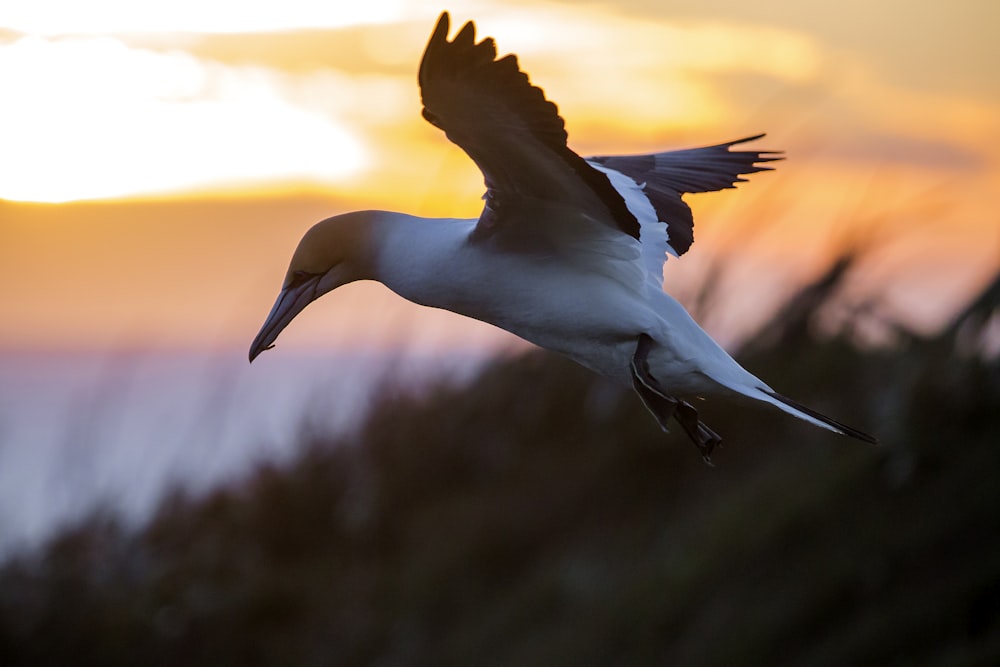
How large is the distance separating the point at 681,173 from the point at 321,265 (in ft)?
5.77

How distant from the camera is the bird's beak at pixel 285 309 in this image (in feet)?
12.6

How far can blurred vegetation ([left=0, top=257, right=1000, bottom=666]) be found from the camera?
24.2 feet

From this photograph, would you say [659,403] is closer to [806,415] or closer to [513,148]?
[806,415]

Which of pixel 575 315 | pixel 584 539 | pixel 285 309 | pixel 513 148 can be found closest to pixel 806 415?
pixel 575 315

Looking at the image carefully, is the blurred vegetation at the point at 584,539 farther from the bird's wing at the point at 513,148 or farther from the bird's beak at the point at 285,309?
the bird's beak at the point at 285,309

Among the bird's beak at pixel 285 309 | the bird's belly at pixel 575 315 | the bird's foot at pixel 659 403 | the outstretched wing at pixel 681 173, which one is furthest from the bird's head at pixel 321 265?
the outstretched wing at pixel 681 173

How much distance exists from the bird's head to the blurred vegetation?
358 centimetres

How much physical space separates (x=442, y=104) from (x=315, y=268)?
850mm

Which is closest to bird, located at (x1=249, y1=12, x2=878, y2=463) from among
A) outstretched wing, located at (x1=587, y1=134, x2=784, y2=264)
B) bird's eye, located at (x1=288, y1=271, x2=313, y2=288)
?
bird's eye, located at (x1=288, y1=271, x2=313, y2=288)

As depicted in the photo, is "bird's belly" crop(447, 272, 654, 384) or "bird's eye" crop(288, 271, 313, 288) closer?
"bird's belly" crop(447, 272, 654, 384)

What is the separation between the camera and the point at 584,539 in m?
9.94

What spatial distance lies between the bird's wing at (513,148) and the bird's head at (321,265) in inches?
15.0

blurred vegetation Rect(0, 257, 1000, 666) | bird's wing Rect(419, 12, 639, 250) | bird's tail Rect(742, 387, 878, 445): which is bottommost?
A: blurred vegetation Rect(0, 257, 1000, 666)

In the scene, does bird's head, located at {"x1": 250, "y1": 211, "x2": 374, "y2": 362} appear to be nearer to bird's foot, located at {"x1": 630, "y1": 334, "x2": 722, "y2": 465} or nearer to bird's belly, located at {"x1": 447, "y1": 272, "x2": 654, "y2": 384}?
bird's belly, located at {"x1": 447, "y1": 272, "x2": 654, "y2": 384}
